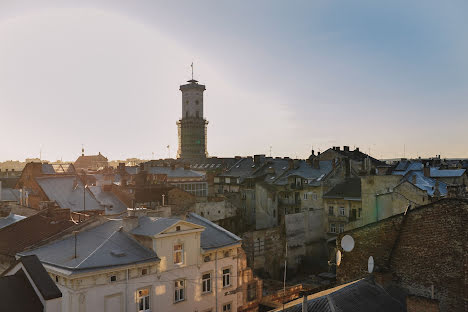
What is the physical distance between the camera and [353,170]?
2275 inches

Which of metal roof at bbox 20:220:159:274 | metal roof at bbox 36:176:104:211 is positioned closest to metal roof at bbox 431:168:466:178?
metal roof at bbox 36:176:104:211

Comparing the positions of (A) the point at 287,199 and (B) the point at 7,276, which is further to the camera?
(A) the point at 287,199

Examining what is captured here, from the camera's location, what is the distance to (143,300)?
21531 mm

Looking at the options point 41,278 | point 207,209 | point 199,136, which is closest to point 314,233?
point 207,209

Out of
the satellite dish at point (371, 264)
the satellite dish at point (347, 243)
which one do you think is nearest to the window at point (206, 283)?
the satellite dish at point (347, 243)

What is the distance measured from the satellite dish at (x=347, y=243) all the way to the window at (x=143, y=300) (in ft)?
35.2

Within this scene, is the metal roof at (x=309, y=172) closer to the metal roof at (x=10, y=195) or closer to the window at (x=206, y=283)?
the window at (x=206, y=283)

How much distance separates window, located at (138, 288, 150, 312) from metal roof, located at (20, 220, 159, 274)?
1735 mm

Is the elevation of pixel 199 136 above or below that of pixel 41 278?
above

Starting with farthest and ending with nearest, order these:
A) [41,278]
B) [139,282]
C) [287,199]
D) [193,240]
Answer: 1. [287,199]
2. [193,240]
3. [139,282]
4. [41,278]

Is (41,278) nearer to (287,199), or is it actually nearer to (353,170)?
(287,199)

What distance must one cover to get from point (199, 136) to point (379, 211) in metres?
75.8

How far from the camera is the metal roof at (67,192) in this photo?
42.1 m

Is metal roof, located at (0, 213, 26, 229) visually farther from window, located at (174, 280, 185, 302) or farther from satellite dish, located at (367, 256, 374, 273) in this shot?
satellite dish, located at (367, 256, 374, 273)
